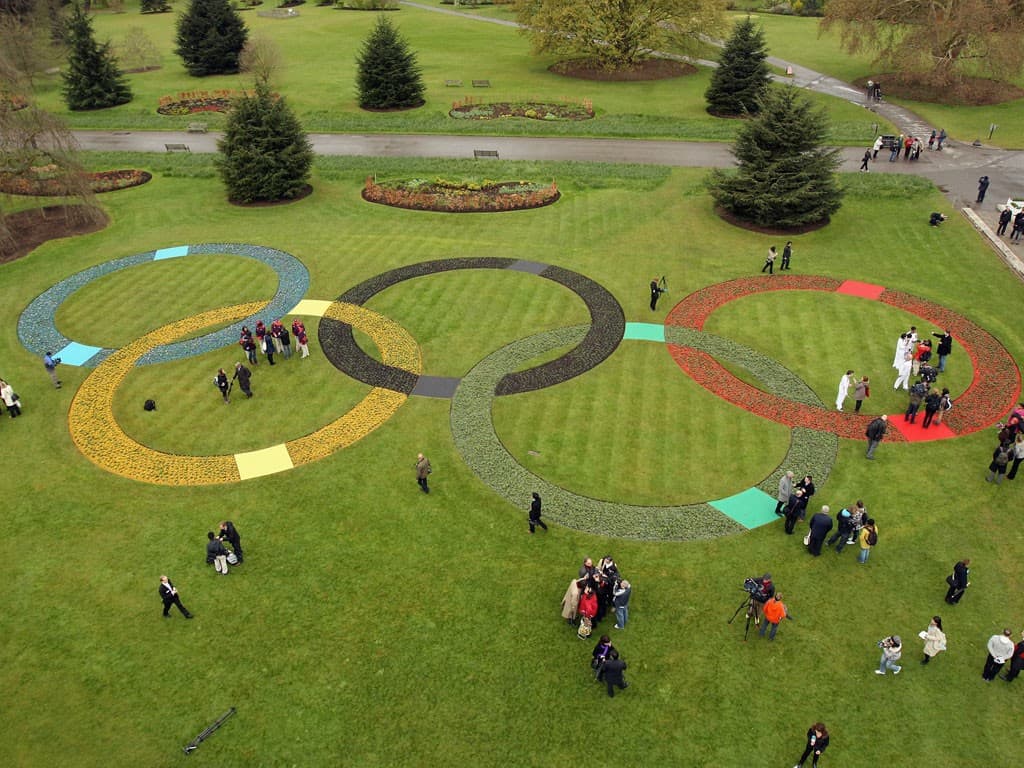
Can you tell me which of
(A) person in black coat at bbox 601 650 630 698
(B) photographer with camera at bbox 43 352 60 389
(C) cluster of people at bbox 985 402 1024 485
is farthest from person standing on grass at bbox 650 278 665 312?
(B) photographer with camera at bbox 43 352 60 389

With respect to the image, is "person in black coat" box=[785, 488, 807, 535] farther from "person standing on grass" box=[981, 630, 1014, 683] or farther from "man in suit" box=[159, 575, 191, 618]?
"man in suit" box=[159, 575, 191, 618]

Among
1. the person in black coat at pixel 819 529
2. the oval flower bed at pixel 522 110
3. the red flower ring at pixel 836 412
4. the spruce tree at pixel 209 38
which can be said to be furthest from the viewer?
the spruce tree at pixel 209 38

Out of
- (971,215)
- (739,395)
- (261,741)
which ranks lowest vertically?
(261,741)

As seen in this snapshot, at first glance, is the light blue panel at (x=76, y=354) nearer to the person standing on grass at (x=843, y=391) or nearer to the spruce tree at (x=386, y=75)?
the person standing on grass at (x=843, y=391)

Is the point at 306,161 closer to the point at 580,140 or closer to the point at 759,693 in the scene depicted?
the point at 580,140

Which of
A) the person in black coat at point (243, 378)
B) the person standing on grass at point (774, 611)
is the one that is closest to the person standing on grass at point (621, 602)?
the person standing on grass at point (774, 611)

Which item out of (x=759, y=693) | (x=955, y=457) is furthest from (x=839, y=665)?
(x=955, y=457)

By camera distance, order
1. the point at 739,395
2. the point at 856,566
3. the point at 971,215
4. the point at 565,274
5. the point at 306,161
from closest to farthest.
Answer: the point at 856,566
the point at 739,395
the point at 565,274
the point at 971,215
the point at 306,161
